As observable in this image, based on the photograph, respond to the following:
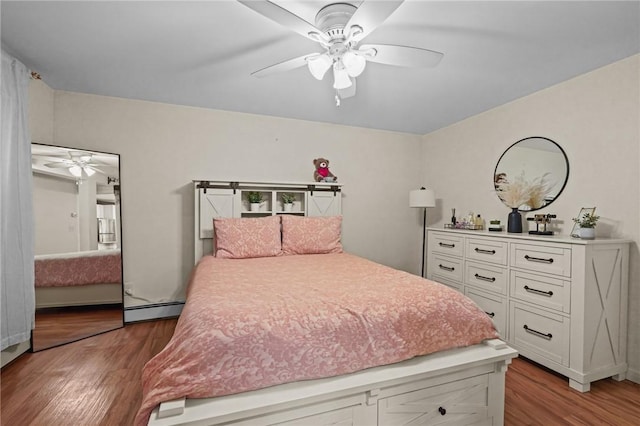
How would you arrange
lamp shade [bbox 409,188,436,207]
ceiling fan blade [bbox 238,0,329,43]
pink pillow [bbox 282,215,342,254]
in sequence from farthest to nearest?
lamp shade [bbox 409,188,436,207], pink pillow [bbox 282,215,342,254], ceiling fan blade [bbox 238,0,329,43]

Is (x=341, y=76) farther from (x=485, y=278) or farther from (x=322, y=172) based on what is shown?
(x=485, y=278)

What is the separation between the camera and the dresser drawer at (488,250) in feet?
8.71

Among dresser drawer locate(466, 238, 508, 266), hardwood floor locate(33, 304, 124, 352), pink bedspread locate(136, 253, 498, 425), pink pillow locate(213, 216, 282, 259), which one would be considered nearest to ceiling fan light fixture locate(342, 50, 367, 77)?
pink bedspread locate(136, 253, 498, 425)

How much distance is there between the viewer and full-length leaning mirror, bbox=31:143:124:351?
8.48 ft

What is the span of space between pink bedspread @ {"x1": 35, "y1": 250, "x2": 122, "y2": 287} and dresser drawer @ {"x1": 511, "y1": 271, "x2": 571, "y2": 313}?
150 inches

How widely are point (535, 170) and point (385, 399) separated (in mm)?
2656

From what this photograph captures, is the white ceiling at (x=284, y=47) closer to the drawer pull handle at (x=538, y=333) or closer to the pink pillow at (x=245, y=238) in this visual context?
the pink pillow at (x=245, y=238)

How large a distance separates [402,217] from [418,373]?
3.11 meters

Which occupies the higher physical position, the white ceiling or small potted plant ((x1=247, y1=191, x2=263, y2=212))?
the white ceiling

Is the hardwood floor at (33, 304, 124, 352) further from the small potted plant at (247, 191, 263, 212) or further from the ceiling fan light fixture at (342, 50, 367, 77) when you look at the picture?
the ceiling fan light fixture at (342, 50, 367, 77)

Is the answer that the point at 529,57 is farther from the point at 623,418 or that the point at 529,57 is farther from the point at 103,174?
the point at 103,174

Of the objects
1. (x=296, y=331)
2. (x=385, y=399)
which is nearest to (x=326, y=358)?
(x=296, y=331)

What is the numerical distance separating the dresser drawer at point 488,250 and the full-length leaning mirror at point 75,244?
362 cm

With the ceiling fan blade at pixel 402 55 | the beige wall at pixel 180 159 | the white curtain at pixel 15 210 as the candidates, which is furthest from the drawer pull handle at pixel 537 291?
the white curtain at pixel 15 210
